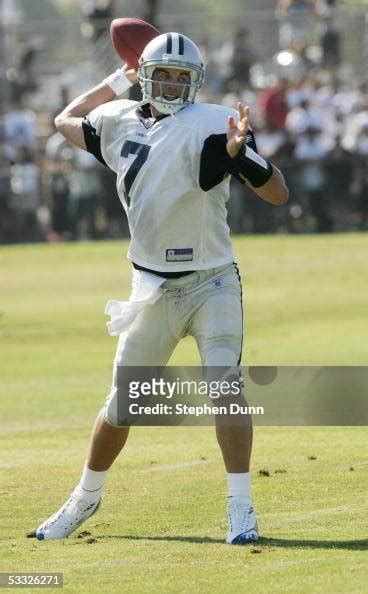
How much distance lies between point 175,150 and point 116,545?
1.81m

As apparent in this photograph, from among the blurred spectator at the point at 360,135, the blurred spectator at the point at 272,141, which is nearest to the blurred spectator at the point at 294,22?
the blurred spectator at the point at 360,135

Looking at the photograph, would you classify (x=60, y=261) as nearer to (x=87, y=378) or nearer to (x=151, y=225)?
(x=87, y=378)

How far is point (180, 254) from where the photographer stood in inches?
Answer: 279

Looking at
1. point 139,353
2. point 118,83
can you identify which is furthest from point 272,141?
point 139,353

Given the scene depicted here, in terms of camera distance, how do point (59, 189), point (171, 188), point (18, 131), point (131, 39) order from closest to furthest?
point (171, 188)
point (131, 39)
point (59, 189)
point (18, 131)

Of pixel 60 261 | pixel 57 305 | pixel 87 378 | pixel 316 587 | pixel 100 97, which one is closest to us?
pixel 316 587

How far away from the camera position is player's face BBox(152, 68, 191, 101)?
7.07 metres

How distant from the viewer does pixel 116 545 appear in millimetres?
6848

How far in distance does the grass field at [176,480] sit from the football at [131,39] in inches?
89.8

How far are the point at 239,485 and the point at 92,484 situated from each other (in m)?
0.77

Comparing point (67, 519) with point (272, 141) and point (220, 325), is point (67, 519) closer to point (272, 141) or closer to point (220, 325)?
point (220, 325)

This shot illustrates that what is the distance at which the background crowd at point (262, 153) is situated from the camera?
27.3 m

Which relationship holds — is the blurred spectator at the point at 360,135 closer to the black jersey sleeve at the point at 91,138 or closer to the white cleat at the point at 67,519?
the black jersey sleeve at the point at 91,138

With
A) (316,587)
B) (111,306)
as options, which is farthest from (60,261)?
(316,587)
